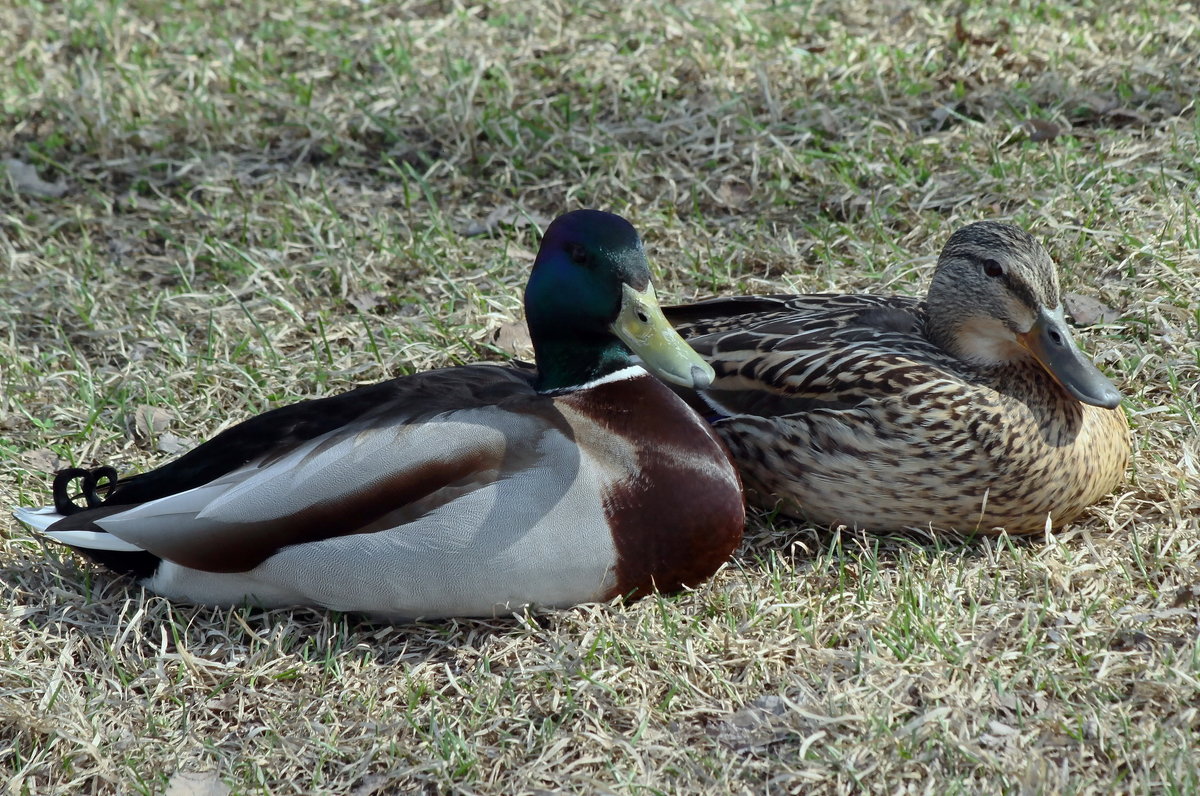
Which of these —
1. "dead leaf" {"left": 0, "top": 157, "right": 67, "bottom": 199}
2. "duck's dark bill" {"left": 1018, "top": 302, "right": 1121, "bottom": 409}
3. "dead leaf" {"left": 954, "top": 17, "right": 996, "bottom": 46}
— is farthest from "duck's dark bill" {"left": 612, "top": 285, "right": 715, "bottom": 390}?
"dead leaf" {"left": 0, "top": 157, "right": 67, "bottom": 199}

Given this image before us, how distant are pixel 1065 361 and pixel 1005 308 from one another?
0.66ft

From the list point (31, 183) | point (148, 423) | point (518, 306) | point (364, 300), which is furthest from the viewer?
point (31, 183)

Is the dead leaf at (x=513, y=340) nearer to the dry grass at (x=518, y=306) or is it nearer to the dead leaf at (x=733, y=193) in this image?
the dry grass at (x=518, y=306)

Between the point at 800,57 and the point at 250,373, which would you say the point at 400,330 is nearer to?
the point at 250,373

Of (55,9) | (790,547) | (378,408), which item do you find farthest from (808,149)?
(55,9)

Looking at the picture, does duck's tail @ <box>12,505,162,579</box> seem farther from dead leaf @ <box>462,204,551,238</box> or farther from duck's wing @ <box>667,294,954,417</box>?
dead leaf @ <box>462,204,551,238</box>

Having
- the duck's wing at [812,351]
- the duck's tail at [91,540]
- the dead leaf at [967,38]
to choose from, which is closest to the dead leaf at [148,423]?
the duck's tail at [91,540]

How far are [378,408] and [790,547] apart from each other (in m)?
1.11

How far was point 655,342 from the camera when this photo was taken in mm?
3318

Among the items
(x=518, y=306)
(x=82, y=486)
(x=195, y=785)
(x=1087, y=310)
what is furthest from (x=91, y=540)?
(x=1087, y=310)

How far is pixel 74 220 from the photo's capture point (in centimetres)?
526

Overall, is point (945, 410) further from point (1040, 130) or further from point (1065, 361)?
point (1040, 130)

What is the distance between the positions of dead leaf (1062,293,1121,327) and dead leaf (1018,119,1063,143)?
98 cm

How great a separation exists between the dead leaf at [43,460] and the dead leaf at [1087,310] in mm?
3050
